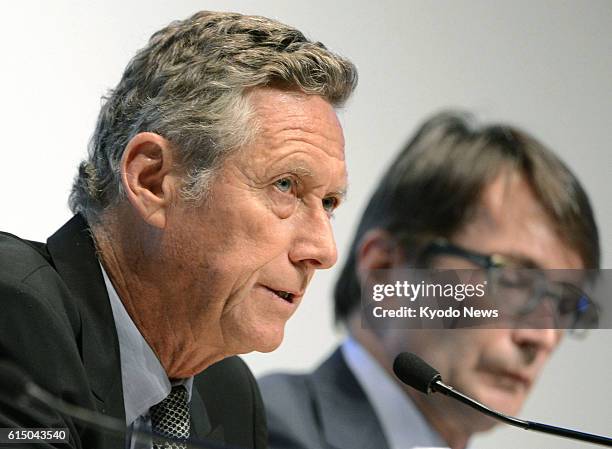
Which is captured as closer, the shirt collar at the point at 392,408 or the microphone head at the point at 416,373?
the microphone head at the point at 416,373

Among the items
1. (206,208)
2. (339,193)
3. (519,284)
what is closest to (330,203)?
(339,193)

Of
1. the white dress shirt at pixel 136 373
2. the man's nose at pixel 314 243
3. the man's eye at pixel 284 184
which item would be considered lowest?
the white dress shirt at pixel 136 373

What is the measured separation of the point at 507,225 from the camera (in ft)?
9.23

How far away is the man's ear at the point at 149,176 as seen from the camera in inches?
79.7

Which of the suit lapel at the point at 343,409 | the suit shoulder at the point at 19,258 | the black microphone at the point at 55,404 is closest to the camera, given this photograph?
the black microphone at the point at 55,404

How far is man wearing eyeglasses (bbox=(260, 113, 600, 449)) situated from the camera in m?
2.69

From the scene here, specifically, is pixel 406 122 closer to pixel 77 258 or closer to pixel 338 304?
pixel 338 304

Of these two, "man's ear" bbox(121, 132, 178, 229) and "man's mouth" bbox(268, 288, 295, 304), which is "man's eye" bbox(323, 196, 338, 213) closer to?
"man's mouth" bbox(268, 288, 295, 304)

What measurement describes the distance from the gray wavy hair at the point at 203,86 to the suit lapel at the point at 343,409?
2.74ft

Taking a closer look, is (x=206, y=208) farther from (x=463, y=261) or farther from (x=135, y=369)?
(x=463, y=261)

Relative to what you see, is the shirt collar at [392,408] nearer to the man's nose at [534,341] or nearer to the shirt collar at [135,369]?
the man's nose at [534,341]

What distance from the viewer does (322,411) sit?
8.63ft

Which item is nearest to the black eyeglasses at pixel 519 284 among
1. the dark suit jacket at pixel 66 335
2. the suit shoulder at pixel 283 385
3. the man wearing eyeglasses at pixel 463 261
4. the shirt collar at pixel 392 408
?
the man wearing eyeglasses at pixel 463 261

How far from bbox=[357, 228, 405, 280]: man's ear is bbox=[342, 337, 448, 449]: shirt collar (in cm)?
21
